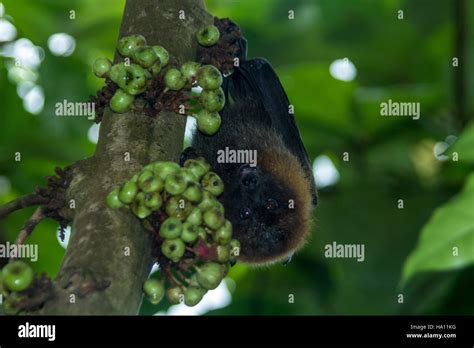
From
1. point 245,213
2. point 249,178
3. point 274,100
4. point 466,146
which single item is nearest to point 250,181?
point 249,178

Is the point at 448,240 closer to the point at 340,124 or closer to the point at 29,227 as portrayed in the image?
the point at 29,227

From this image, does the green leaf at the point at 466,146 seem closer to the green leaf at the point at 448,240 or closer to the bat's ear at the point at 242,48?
the green leaf at the point at 448,240

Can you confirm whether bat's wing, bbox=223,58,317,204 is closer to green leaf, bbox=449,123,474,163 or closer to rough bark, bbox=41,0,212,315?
rough bark, bbox=41,0,212,315

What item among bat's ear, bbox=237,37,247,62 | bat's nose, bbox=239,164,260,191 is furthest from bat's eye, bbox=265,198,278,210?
bat's ear, bbox=237,37,247,62

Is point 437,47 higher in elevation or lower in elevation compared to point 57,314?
higher

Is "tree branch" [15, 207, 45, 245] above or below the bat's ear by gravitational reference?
below
